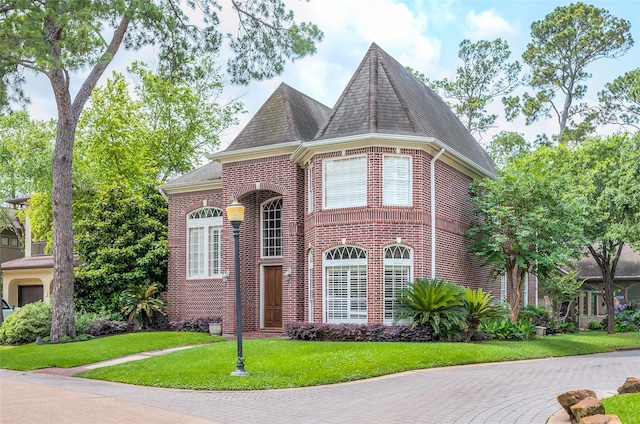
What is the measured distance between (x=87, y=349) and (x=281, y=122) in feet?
30.4

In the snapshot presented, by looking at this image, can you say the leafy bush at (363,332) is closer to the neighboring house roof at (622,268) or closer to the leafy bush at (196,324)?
the leafy bush at (196,324)

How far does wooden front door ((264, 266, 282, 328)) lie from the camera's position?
71.9 feet

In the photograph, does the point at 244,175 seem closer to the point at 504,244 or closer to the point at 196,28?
the point at 196,28

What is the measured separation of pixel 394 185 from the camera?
61.2 feet

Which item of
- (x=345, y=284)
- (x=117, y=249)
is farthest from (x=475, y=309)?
(x=117, y=249)

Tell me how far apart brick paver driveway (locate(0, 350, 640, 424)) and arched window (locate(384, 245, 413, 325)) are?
3847mm

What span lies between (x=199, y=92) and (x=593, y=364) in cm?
2964

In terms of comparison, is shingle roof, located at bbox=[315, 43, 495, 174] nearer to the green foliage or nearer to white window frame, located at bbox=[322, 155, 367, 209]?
white window frame, located at bbox=[322, 155, 367, 209]

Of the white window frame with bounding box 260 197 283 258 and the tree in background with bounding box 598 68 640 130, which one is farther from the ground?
the tree in background with bounding box 598 68 640 130

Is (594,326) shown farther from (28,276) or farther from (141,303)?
(28,276)

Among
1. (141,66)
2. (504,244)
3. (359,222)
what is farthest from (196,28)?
(141,66)

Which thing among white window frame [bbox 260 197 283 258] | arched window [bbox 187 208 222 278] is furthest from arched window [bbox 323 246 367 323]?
arched window [bbox 187 208 222 278]

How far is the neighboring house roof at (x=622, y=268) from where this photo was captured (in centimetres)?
3244

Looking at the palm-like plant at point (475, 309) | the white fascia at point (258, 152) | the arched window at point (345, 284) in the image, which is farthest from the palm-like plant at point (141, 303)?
the palm-like plant at point (475, 309)
